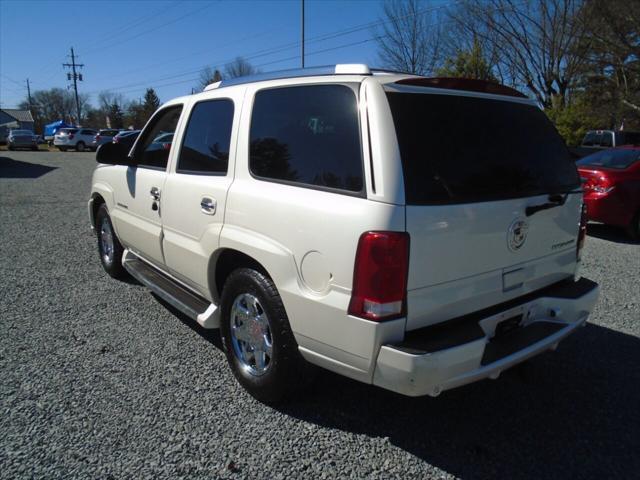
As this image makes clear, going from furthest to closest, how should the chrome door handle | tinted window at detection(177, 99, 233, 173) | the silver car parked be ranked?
1. the silver car parked
2. tinted window at detection(177, 99, 233, 173)
3. the chrome door handle

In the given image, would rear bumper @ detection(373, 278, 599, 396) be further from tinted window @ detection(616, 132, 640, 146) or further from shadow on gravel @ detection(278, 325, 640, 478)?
tinted window @ detection(616, 132, 640, 146)

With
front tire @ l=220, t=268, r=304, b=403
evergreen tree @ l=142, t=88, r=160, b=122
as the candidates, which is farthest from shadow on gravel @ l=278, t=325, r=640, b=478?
evergreen tree @ l=142, t=88, r=160, b=122

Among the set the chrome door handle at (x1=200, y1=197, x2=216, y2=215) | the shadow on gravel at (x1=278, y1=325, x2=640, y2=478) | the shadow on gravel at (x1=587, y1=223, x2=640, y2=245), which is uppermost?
the chrome door handle at (x1=200, y1=197, x2=216, y2=215)

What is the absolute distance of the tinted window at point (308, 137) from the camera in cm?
228

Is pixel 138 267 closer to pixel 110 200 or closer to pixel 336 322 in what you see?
pixel 110 200

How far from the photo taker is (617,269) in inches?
226

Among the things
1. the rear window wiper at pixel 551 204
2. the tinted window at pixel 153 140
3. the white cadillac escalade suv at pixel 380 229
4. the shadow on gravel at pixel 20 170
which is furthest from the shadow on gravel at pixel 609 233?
the shadow on gravel at pixel 20 170

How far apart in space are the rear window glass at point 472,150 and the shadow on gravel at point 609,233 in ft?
18.5

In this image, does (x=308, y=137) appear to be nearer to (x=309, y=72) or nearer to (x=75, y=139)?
(x=309, y=72)

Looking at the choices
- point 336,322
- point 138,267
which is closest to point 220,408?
point 336,322

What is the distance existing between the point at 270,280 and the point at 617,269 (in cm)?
505

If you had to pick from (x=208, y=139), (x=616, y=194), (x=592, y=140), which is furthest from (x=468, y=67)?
(x=208, y=139)

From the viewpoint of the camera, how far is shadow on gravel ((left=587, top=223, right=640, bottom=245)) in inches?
296

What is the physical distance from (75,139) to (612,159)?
119ft
